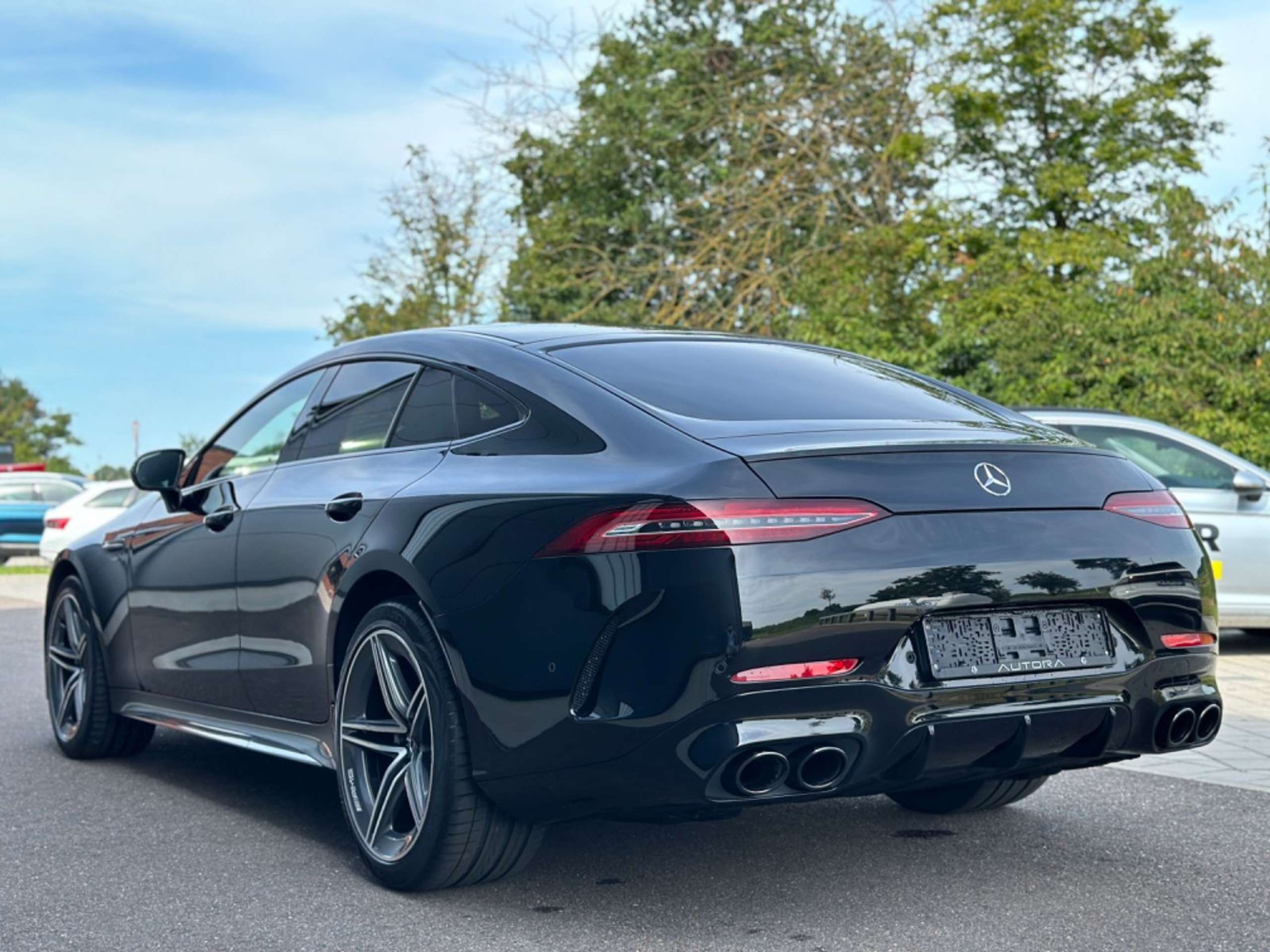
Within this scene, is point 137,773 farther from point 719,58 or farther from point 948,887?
point 719,58

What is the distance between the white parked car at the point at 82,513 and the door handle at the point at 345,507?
18197 mm

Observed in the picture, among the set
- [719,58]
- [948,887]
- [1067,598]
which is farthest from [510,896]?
[719,58]

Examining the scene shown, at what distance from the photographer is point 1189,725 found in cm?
414

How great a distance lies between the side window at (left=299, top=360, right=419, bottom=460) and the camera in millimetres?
4855

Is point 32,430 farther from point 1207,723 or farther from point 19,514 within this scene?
point 1207,723

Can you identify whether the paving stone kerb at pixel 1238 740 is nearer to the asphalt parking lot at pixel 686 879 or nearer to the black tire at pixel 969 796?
the asphalt parking lot at pixel 686 879

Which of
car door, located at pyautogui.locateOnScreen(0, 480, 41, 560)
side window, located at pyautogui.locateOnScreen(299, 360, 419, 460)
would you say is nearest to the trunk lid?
side window, located at pyautogui.locateOnScreen(299, 360, 419, 460)

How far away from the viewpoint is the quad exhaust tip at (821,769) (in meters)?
3.56

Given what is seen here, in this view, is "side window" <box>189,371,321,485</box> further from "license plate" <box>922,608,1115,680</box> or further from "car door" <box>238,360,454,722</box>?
"license plate" <box>922,608,1115,680</box>

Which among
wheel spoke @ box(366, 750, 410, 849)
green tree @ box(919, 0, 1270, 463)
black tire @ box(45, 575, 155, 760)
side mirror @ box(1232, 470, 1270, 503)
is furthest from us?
green tree @ box(919, 0, 1270, 463)

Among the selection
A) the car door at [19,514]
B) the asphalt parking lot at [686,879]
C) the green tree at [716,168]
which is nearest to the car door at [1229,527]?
the asphalt parking lot at [686,879]

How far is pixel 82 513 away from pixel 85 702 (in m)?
16.9

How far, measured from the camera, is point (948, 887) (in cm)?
429

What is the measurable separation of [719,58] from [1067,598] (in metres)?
30.3
